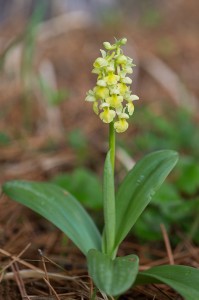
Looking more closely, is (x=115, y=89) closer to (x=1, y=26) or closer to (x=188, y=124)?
(x=188, y=124)

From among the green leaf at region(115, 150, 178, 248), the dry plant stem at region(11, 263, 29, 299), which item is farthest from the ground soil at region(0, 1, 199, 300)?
the green leaf at region(115, 150, 178, 248)

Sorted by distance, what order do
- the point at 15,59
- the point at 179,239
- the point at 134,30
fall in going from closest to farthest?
the point at 179,239
the point at 15,59
the point at 134,30

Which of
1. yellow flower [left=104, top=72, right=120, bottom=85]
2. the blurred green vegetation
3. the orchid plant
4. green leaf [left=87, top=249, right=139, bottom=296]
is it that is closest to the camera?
green leaf [left=87, top=249, right=139, bottom=296]

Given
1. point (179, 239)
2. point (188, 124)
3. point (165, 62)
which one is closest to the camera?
point (179, 239)

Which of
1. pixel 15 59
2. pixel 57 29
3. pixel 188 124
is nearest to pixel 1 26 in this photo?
pixel 57 29

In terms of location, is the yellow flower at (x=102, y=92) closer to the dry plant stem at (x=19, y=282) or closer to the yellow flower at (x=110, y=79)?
the yellow flower at (x=110, y=79)

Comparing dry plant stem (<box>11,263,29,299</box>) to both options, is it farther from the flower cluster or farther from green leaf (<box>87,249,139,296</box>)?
the flower cluster

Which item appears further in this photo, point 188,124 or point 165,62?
point 165,62
